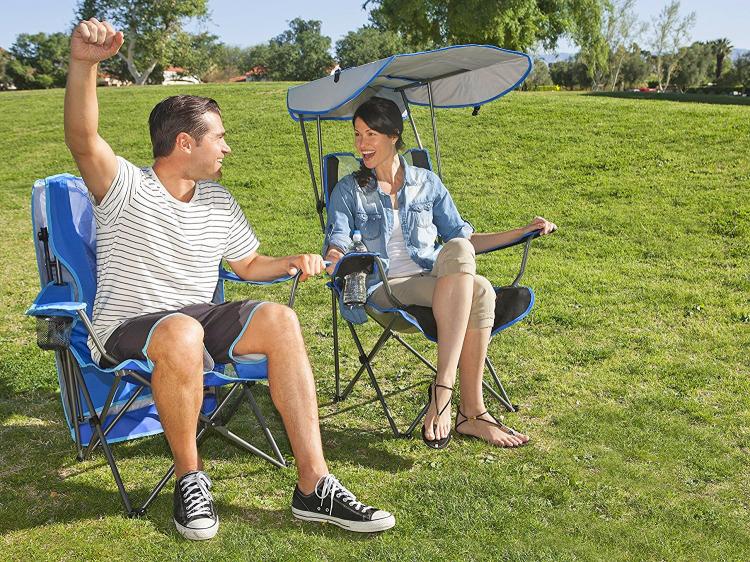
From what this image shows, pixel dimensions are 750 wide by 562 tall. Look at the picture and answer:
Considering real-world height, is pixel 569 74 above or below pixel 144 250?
above

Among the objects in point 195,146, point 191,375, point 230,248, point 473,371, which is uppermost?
point 195,146

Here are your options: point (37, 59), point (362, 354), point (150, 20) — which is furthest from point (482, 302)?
point (37, 59)

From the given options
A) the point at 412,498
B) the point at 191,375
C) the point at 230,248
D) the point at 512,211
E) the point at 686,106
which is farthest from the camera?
the point at 686,106

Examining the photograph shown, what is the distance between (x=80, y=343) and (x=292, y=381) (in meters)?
0.75

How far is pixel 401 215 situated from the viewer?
3.37m

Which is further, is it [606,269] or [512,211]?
[512,211]

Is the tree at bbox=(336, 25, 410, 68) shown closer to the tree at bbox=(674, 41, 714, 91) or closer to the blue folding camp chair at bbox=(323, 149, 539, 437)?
the tree at bbox=(674, 41, 714, 91)

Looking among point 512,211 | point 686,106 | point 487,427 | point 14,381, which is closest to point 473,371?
point 487,427

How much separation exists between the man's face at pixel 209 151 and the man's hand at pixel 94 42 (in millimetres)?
439

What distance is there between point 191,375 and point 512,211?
5.33 meters

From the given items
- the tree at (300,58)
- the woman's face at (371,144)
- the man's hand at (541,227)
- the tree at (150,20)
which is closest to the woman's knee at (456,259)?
the man's hand at (541,227)

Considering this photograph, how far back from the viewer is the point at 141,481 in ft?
9.06

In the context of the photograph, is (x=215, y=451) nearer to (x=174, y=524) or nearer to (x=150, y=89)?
(x=174, y=524)

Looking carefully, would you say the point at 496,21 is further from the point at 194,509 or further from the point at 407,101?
the point at 194,509
